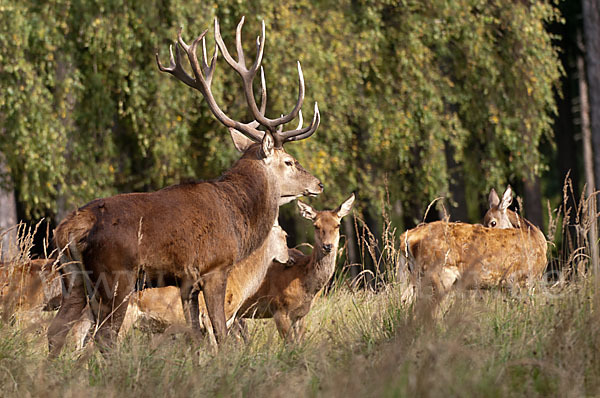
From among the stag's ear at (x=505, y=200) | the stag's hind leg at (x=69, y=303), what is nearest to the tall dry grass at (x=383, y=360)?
the stag's hind leg at (x=69, y=303)

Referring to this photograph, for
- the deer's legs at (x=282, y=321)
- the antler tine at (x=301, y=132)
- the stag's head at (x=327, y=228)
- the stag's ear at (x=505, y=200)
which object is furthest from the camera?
the stag's ear at (x=505, y=200)

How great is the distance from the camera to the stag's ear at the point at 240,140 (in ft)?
26.6

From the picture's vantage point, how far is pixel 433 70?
13930 millimetres

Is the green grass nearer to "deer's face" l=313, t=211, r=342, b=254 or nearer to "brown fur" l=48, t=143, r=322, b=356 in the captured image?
"brown fur" l=48, t=143, r=322, b=356

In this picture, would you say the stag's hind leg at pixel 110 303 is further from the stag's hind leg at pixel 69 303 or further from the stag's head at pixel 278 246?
the stag's head at pixel 278 246

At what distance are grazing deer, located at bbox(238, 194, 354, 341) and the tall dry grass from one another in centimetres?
204

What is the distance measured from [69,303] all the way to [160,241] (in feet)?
2.32

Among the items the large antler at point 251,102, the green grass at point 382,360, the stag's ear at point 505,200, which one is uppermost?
the large antler at point 251,102

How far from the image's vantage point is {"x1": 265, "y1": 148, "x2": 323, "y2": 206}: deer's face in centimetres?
784

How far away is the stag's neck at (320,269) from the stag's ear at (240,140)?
3.74 feet

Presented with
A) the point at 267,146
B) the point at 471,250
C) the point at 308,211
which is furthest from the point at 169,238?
the point at 471,250

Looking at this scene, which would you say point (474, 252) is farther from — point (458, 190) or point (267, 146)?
point (458, 190)

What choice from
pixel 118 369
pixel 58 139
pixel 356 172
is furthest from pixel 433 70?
pixel 118 369

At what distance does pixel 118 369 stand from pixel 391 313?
5.59 ft
